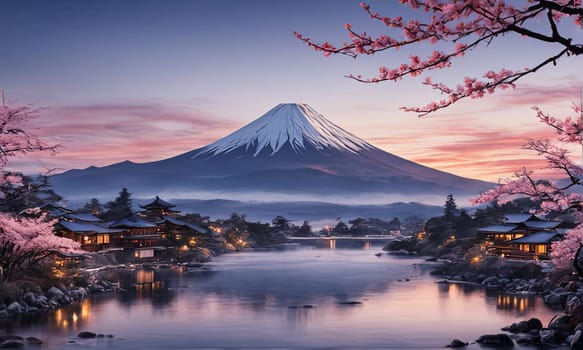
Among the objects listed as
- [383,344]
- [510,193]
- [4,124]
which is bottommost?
[383,344]

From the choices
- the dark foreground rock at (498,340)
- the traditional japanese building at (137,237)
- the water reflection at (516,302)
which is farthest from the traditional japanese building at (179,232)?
the dark foreground rock at (498,340)

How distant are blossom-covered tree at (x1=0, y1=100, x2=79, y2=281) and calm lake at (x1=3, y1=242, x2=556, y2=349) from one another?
280 cm

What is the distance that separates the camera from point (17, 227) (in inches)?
873

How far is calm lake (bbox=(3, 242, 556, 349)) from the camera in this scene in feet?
63.5

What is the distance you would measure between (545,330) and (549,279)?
12.5 m

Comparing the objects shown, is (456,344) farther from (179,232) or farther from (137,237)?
(179,232)

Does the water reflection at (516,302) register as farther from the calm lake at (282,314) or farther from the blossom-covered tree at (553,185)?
the blossom-covered tree at (553,185)

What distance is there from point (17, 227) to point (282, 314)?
423 inches

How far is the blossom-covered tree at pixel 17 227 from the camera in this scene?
1731cm

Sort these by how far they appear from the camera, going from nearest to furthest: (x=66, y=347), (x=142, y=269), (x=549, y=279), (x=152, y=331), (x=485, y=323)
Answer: (x=66, y=347) < (x=152, y=331) < (x=485, y=323) < (x=549, y=279) < (x=142, y=269)

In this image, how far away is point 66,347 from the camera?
17.5m

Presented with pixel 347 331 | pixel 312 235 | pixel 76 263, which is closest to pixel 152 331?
pixel 347 331

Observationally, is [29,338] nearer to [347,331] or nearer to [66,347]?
[66,347]

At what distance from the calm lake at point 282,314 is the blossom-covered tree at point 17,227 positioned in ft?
9.19
